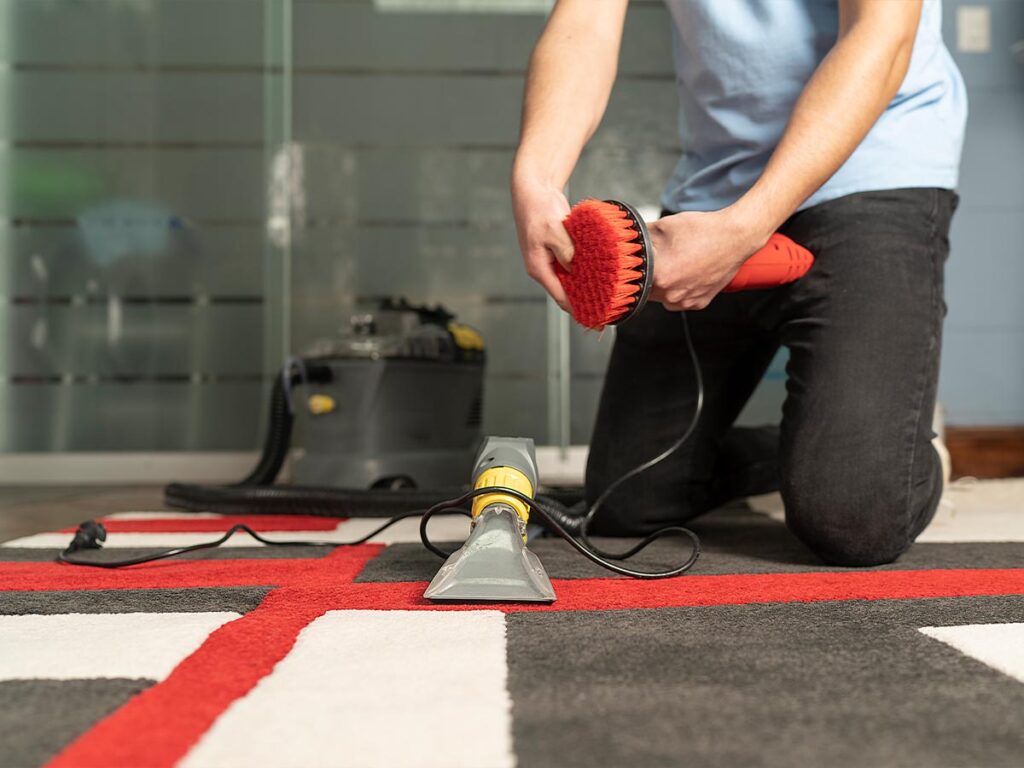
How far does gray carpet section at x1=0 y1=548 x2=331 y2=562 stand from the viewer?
43.5 inches

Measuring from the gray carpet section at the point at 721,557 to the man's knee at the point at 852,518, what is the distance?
0.8 inches

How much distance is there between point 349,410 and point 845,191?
135 cm

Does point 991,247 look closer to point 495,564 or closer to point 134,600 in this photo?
point 495,564

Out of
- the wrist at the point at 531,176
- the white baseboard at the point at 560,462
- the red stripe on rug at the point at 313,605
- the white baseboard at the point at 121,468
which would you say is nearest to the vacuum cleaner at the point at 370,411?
the white baseboard at the point at 560,462

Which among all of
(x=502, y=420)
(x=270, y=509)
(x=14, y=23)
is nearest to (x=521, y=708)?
(x=270, y=509)

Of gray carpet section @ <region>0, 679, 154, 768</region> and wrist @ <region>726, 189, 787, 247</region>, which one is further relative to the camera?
wrist @ <region>726, 189, 787, 247</region>

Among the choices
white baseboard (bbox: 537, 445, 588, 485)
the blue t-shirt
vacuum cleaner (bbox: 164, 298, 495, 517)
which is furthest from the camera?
white baseboard (bbox: 537, 445, 588, 485)

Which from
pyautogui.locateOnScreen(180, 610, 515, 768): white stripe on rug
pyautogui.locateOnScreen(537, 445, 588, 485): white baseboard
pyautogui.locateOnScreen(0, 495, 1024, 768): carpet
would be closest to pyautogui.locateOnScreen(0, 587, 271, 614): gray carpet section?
pyautogui.locateOnScreen(0, 495, 1024, 768): carpet

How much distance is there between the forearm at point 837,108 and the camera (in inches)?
37.7

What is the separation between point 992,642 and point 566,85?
79 centimetres

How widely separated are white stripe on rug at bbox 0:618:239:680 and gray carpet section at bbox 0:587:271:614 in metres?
0.02

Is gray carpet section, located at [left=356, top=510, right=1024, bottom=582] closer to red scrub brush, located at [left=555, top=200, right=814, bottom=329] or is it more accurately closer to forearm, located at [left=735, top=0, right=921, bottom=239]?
red scrub brush, located at [left=555, top=200, right=814, bottom=329]

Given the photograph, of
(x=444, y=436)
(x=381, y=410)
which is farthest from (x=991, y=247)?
(x=381, y=410)

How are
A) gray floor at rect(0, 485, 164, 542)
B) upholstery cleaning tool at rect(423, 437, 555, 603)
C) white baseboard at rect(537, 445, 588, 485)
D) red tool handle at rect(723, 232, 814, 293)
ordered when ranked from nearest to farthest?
1. upholstery cleaning tool at rect(423, 437, 555, 603)
2. red tool handle at rect(723, 232, 814, 293)
3. gray floor at rect(0, 485, 164, 542)
4. white baseboard at rect(537, 445, 588, 485)
